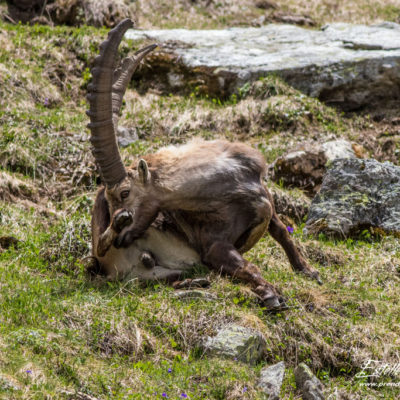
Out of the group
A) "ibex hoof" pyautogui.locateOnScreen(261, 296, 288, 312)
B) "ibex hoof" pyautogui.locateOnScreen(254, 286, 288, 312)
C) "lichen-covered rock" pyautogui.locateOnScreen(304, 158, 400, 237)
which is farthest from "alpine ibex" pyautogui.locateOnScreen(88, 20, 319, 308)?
"lichen-covered rock" pyautogui.locateOnScreen(304, 158, 400, 237)

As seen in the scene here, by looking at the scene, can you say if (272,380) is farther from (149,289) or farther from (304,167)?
(304,167)

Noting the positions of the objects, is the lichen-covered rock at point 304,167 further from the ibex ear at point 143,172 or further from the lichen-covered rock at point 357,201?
the ibex ear at point 143,172

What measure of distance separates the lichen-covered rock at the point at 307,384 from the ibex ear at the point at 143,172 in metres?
2.62

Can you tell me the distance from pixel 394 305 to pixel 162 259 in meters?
2.48

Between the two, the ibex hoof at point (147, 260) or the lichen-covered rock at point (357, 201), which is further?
the lichen-covered rock at point (357, 201)

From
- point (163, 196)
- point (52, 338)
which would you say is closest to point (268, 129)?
point (163, 196)

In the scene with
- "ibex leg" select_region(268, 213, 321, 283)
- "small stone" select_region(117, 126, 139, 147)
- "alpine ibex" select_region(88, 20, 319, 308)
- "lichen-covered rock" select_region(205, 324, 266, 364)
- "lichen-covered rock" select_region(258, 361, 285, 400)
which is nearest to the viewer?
"lichen-covered rock" select_region(258, 361, 285, 400)

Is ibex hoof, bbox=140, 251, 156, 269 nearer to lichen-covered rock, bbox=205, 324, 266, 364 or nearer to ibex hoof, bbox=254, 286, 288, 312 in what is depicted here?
ibex hoof, bbox=254, 286, 288, 312

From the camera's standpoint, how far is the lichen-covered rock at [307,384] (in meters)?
4.65

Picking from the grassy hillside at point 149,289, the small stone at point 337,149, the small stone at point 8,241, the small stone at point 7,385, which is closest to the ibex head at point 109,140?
the grassy hillside at point 149,289

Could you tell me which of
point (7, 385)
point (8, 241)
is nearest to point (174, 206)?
point (8, 241)

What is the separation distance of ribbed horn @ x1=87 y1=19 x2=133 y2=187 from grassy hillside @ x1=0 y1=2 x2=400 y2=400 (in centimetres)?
123

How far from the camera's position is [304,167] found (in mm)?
9688

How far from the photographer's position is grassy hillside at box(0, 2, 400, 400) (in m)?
4.59
